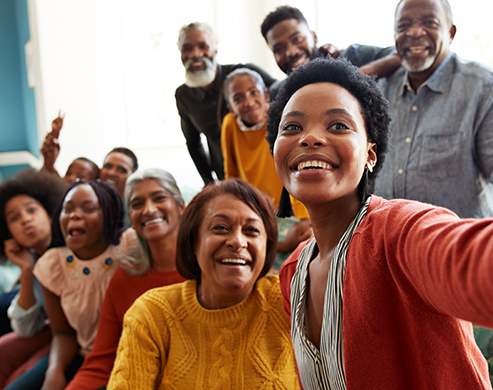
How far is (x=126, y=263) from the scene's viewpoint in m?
1.88

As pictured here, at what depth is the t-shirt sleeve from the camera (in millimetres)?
2066

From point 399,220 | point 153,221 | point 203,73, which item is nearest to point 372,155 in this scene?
point 399,220

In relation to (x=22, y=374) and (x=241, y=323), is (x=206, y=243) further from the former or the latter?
(x=22, y=374)

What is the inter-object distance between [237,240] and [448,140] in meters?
1.18

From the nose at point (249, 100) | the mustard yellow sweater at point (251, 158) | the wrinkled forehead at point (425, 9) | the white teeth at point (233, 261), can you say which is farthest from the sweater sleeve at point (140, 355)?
the wrinkled forehead at point (425, 9)

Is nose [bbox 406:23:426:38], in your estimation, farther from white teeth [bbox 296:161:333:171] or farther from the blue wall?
the blue wall

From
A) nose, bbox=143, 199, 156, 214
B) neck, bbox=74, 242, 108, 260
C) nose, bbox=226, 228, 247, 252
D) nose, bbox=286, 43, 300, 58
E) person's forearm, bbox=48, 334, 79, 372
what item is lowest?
person's forearm, bbox=48, 334, 79, 372

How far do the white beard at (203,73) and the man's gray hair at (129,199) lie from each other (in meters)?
0.98

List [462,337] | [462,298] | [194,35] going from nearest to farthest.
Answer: [462,298] → [462,337] → [194,35]

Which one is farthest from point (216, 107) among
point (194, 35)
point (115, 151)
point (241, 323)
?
point (241, 323)

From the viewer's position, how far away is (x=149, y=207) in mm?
1888

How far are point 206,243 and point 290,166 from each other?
60 cm

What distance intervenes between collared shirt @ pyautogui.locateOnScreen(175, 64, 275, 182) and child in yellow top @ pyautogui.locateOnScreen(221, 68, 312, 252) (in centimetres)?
36

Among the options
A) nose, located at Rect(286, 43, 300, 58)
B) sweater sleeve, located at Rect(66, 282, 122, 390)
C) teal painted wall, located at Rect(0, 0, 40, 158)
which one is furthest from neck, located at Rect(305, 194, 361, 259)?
teal painted wall, located at Rect(0, 0, 40, 158)
